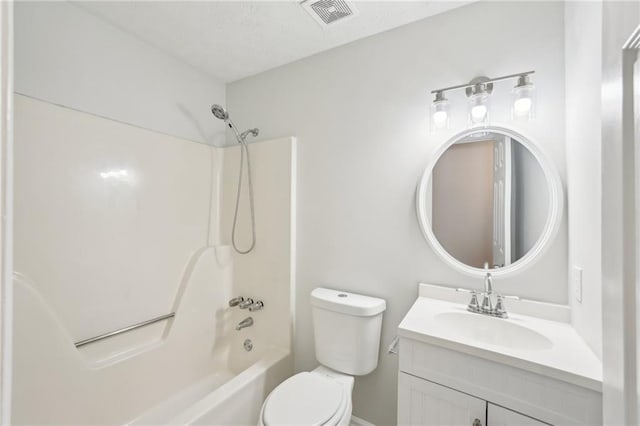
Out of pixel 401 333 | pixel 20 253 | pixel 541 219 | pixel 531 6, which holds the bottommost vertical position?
pixel 401 333

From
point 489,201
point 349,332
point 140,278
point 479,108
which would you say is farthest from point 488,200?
point 140,278

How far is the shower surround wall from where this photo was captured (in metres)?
1.23

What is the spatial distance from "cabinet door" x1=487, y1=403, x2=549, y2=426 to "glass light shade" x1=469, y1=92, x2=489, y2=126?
1.21 m

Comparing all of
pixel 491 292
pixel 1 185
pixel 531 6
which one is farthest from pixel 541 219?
pixel 1 185

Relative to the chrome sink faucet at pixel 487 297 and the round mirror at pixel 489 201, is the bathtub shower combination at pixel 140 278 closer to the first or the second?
the round mirror at pixel 489 201

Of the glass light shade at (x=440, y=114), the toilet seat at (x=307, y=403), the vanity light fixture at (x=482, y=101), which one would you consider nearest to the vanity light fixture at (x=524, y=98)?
the vanity light fixture at (x=482, y=101)

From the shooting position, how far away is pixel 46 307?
49.7 inches

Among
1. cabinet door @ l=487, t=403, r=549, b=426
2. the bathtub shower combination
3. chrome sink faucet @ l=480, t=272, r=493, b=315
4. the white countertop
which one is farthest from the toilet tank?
cabinet door @ l=487, t=403, r=549, b=426

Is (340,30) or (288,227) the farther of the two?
(288,227)

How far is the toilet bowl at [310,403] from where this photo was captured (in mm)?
1139

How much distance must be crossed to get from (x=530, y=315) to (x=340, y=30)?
1.78m

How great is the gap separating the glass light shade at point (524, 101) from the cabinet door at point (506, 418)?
1.21 m

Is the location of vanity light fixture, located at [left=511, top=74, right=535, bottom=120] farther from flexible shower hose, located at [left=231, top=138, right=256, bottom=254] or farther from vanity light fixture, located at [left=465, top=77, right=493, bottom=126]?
flexible shower hose, located at [left=231, top=138, right=256, bottom=254]

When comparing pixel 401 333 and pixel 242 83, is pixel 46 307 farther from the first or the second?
pixel 242 83
